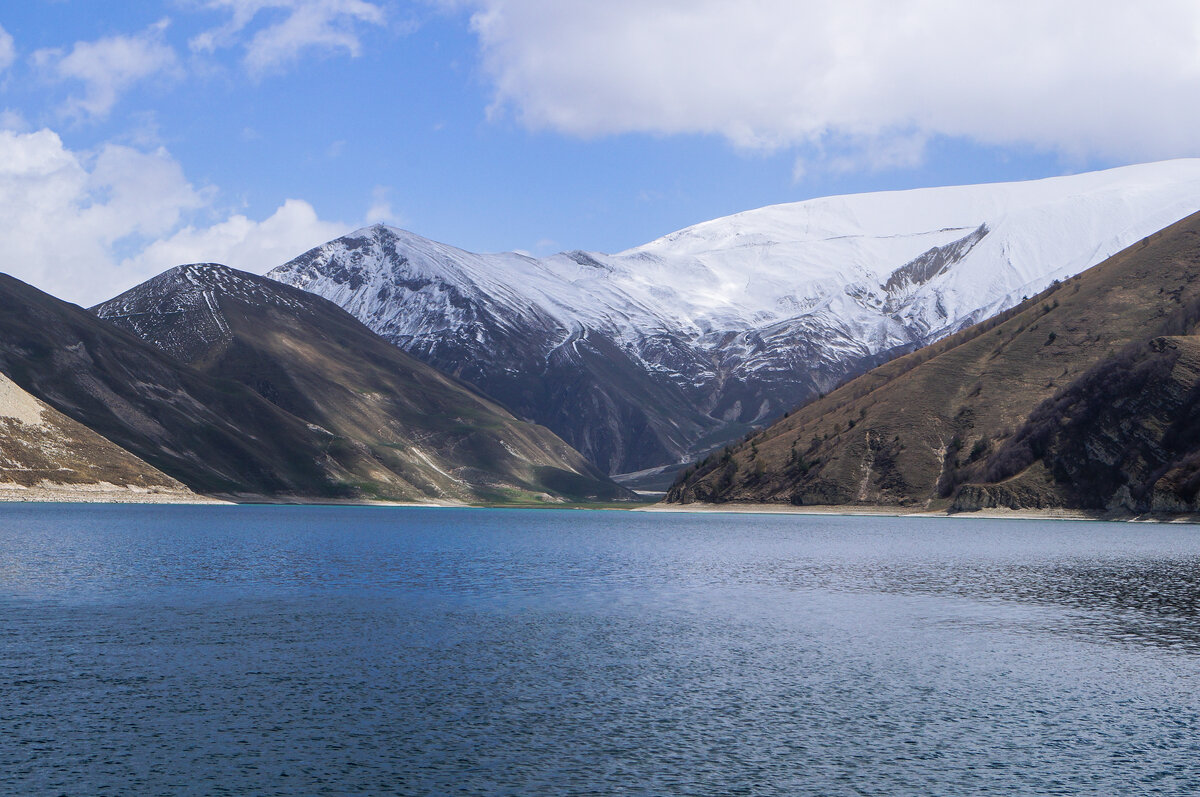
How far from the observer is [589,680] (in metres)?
45.1

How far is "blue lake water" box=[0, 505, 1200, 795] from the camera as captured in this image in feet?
104

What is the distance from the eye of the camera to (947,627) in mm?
61219

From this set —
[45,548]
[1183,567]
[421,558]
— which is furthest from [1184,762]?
[45,548]

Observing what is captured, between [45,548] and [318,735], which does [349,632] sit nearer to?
[318,735]

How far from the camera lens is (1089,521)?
7864 inches

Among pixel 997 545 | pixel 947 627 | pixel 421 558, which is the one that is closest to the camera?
pixel 947 627

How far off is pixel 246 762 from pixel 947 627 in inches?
1665

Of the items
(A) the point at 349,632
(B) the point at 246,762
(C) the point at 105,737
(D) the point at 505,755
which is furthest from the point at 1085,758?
(A) the point at 349,632

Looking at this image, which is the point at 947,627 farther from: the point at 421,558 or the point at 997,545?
the point at 997,545

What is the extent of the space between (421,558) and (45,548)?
34932 mm

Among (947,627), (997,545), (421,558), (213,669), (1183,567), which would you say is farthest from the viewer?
(997,545)

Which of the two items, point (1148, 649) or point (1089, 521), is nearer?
point (1148, 649)

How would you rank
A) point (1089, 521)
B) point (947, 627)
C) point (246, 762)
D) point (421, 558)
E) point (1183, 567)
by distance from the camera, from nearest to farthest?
point (246, 762) → point (947, 627) → point (1183, 567) → point (421, 558) → point (1089, 521)

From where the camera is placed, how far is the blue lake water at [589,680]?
31.7 metres
